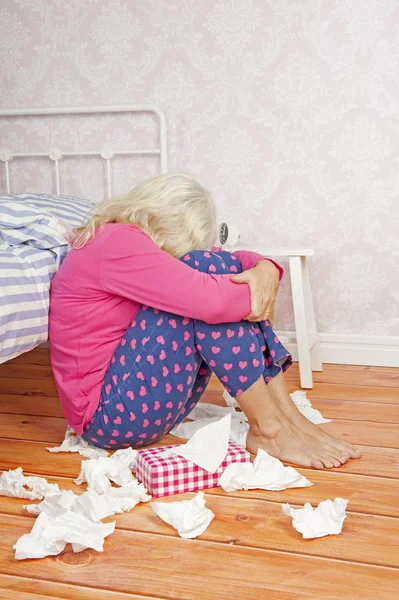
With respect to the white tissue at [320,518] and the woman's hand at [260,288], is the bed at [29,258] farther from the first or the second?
the white tissue at [320,518]

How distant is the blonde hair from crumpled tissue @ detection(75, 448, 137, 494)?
0.45 meters

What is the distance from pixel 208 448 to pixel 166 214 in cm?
50

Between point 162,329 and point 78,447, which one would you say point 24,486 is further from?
point 162,329

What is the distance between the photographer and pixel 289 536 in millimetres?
1188

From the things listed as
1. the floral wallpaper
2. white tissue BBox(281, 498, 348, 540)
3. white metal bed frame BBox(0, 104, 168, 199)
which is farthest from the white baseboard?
white tissue BBox(281, 498, 348, 540)

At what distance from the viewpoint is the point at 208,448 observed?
4.55ft

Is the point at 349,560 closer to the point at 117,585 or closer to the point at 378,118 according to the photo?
the point at 117,585

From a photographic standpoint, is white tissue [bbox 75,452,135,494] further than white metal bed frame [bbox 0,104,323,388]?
No

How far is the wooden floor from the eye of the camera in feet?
3.36

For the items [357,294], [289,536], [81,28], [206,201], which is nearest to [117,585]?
[289,536]

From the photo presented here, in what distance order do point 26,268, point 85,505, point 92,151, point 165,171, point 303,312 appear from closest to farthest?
point 85,505 < point 26,268 < point 303,312 < point 165,171 < point 92,151

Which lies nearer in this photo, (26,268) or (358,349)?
(26,268)

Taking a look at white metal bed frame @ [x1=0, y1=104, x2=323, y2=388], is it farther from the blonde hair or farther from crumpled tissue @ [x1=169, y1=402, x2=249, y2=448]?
the blonde hair

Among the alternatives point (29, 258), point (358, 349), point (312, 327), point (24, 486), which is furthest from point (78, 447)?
point (358, 349)
